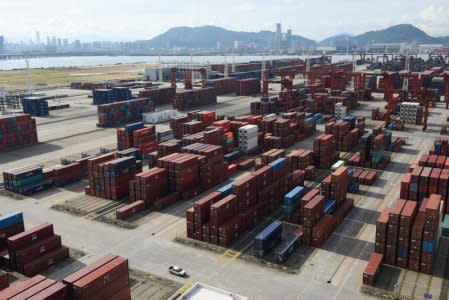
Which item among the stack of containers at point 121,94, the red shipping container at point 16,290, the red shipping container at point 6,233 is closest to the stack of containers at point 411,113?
the stack of containers at point 121,94

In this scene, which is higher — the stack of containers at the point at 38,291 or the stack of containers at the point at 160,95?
the stack of containers at the point at 160,95

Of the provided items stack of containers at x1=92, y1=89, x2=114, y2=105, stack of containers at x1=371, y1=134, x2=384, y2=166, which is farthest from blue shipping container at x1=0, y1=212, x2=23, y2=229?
stack of containers at x1=92, y1=89, x2=114, y2=105

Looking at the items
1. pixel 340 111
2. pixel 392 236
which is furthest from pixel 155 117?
pixel 392 236

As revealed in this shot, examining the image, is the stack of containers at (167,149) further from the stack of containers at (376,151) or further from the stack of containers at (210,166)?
the stack of containers at (376,151)

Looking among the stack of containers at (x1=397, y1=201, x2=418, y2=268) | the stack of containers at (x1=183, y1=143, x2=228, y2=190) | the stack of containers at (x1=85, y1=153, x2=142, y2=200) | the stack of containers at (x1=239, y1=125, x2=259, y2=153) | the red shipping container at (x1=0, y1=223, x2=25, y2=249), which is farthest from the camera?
the stack of containers at (x1=239, y1=125, x2=259, y2=153)

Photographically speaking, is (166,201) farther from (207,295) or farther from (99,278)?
(207,295)

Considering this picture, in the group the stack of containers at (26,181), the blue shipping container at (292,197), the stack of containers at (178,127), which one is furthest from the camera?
the stack of containers at (178,127)

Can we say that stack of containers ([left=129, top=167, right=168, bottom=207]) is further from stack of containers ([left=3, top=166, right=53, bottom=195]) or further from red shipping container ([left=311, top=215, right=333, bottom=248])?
red shipping container ([left=311, top=215, right=333, bottom=248])

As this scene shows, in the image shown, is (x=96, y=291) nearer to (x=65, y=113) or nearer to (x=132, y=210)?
(x=132, y=210)
